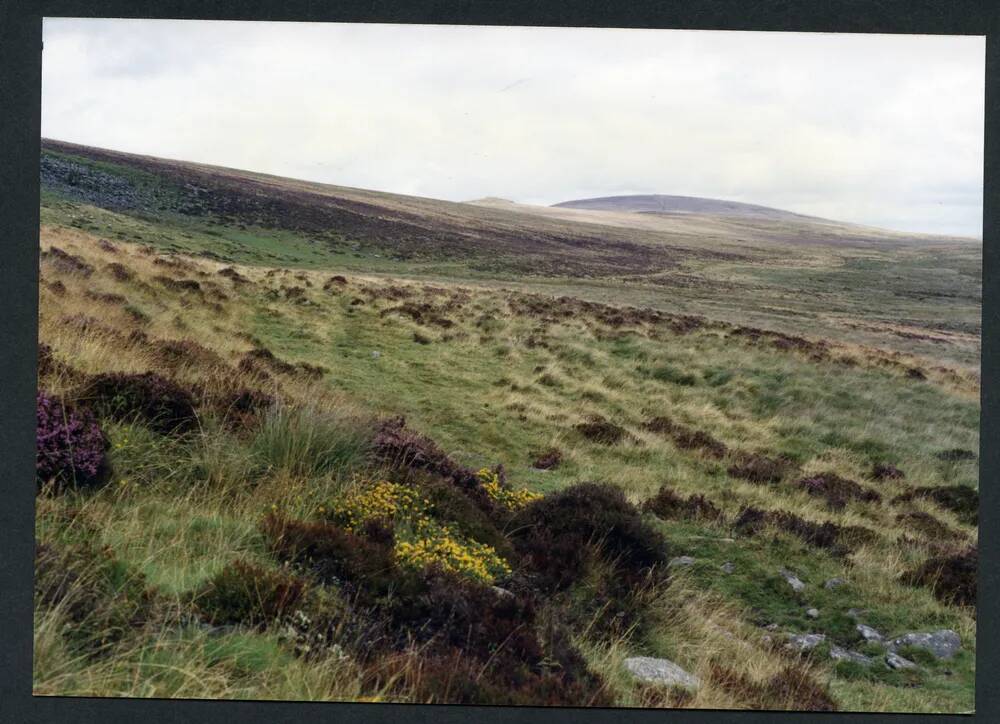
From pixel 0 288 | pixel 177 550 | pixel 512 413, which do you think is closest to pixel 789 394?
pixel 512 413

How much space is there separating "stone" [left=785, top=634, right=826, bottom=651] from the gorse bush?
151 inches

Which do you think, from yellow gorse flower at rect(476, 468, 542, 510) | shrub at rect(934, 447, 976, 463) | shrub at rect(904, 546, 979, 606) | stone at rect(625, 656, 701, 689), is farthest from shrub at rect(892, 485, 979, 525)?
stone at rect(625, 656, 701, 689)

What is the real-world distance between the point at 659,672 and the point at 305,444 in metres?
3.22

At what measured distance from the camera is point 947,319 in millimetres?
14312

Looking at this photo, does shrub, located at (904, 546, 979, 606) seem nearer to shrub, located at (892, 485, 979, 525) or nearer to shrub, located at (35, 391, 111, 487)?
shrub, located at (892, 485, 979, 525)

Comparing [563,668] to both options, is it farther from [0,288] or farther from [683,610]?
[0,288]

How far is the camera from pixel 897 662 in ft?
20.0

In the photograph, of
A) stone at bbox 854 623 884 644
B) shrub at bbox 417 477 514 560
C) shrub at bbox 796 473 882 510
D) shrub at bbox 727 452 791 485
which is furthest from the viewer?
shrub at bbox 727 452 791 485

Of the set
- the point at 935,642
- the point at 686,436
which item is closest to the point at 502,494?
the point at 935,642

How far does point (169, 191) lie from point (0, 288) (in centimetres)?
897

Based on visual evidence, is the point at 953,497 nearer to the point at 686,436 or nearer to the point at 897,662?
the point at 686,436

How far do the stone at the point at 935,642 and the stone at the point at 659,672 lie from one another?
6.61 feet

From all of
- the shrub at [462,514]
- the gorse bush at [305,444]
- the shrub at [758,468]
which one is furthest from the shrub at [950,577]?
the gorse bush at [305,444]

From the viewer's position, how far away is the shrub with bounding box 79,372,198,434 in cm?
601
